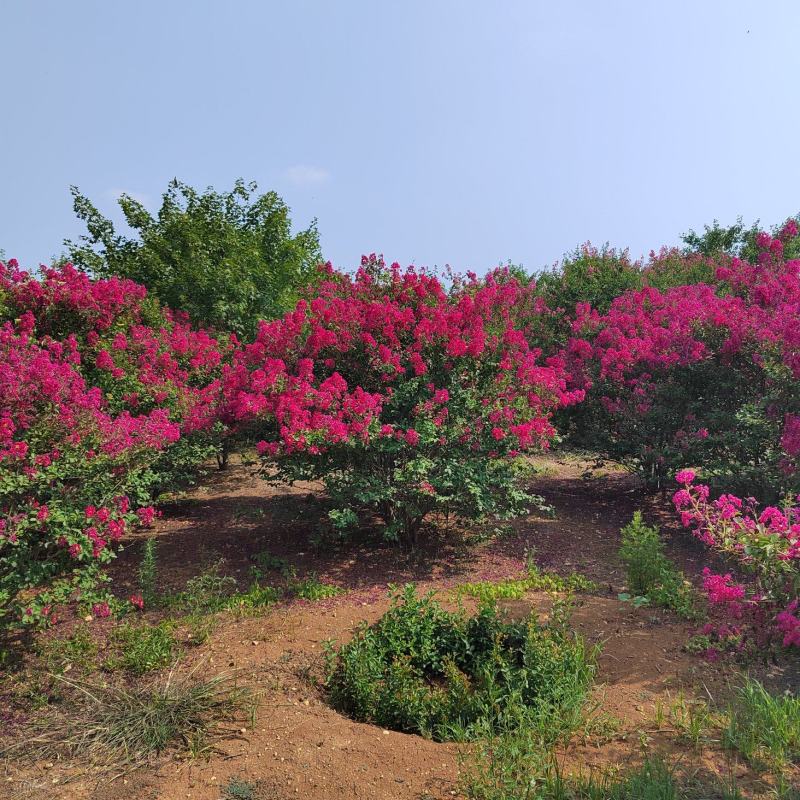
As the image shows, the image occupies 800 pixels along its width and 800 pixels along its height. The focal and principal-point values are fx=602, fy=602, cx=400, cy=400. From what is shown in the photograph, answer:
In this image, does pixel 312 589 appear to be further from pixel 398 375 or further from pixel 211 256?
pixel 211 256

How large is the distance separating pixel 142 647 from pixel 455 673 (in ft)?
7.80

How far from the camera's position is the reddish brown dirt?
10.2ft

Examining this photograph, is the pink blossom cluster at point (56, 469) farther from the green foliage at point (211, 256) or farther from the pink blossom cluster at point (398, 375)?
the green foliage at point (211, 256)

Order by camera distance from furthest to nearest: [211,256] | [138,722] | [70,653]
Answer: [211,256]
[70,653]
[138,722]

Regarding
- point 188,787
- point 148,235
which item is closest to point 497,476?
point 188,787

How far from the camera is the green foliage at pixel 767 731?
3154 millimetres

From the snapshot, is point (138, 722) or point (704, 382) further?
point (704, 382)

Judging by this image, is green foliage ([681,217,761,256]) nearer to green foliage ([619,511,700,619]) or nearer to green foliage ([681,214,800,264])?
green foliage ([681,214,800,264])

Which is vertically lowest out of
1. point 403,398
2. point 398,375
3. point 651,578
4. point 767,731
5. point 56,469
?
point 767,731

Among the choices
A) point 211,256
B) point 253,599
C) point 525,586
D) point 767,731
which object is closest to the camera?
point 767,731

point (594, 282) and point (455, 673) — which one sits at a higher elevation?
point (594, 282)

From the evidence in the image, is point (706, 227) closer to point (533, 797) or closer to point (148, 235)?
point (148, 235)

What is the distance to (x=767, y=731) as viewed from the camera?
3252mm

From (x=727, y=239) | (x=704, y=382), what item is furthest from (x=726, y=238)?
(x=704, y=382)
